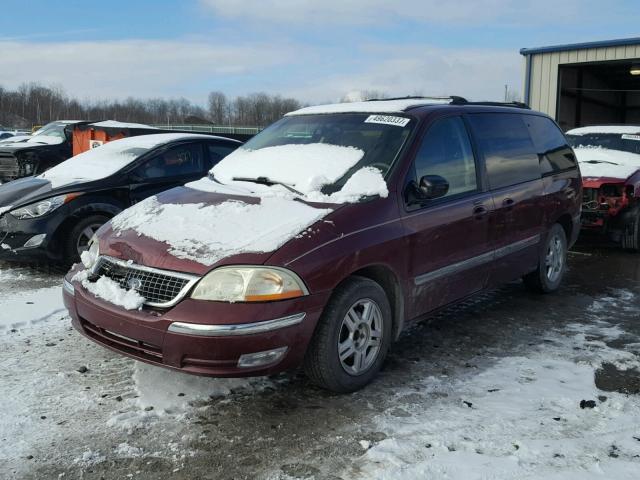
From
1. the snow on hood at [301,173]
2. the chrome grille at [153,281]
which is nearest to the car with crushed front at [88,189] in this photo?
the snow on hood at [301,173]

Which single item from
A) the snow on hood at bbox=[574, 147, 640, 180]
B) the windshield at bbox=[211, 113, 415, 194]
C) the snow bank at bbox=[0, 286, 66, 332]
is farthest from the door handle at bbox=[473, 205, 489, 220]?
the snow on hood at bbox=[574, 147, 640, 180]

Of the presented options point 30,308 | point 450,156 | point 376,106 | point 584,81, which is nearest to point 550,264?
point 450,156

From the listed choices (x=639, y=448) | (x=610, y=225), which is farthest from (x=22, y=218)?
(x=610, y=225)

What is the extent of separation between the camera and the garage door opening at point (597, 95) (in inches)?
778

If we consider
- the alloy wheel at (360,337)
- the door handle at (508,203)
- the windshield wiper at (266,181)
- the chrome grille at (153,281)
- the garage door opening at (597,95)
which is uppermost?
the garage door opening at (597,95)

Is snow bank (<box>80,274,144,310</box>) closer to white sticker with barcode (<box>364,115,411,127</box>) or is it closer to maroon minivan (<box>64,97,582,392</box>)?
maroon minivan (<box>64,97,582,392</box>)

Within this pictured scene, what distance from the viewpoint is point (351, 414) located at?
11.1 feet

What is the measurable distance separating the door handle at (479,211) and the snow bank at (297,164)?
3.28ft

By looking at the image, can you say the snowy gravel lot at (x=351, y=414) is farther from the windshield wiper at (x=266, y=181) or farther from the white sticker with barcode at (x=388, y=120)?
A: the white sticker with barcode at (x=388, y=120)

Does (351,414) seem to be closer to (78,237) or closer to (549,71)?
(78,237)

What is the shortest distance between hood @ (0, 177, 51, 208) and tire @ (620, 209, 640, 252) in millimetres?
7101

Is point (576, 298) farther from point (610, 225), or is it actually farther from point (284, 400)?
point (284, 400)

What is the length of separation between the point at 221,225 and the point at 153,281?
1.65ft

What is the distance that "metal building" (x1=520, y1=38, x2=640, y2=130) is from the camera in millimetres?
16047
